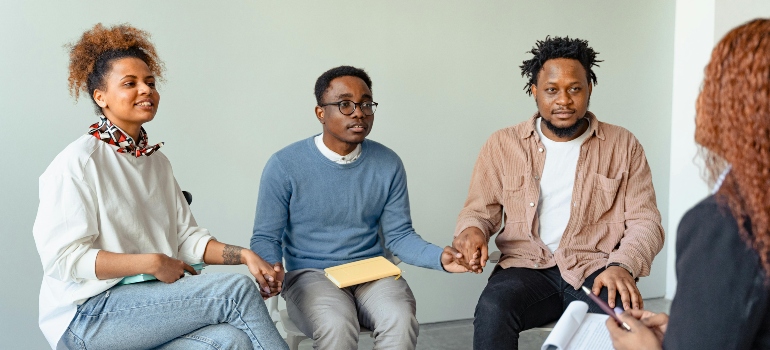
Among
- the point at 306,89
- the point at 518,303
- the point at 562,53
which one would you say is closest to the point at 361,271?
the point at 518,303

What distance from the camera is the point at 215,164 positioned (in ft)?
11.8

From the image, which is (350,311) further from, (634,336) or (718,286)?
(718,286)

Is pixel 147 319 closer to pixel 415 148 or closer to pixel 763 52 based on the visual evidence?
pixel 763 52

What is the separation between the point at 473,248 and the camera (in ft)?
8.89

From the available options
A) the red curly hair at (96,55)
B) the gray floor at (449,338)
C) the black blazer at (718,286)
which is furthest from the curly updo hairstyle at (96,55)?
the gray floor at (449,338)

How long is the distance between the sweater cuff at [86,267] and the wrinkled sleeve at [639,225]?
182 centimetres

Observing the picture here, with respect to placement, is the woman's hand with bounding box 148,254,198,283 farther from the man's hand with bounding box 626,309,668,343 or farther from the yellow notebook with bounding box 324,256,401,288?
the man's hand with bounding box 626,309,668,343

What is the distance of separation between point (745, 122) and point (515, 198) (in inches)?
65.4

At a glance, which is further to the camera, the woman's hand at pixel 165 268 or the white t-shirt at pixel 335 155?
the white t-shirt at pixel 335 155

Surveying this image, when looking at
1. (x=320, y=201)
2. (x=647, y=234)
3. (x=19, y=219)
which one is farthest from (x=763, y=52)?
Answer: (x=19, y=219)

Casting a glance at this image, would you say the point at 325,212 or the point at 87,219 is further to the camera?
the point at 325,212

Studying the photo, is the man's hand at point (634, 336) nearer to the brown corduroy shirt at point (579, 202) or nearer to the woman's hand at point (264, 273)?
the brown corduroy shirt at point (579, 202)

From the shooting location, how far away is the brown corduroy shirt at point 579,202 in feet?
9.07

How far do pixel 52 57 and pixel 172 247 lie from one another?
1.36 meters
